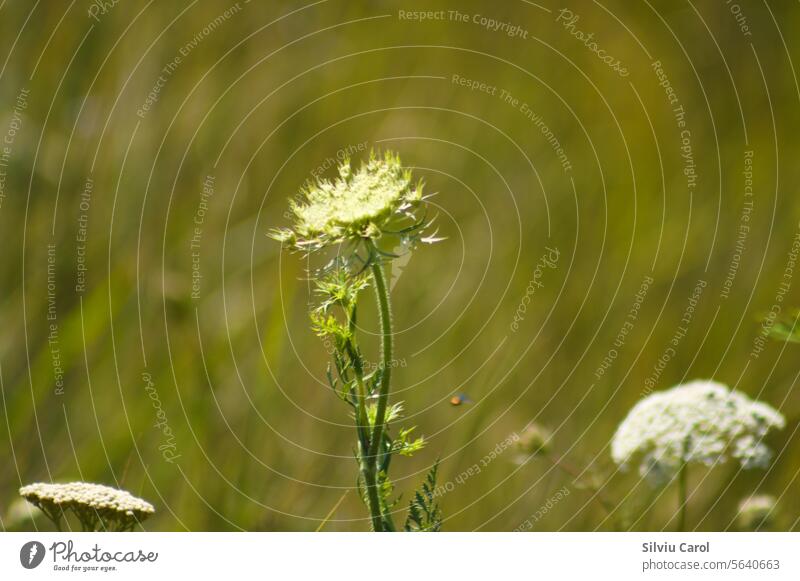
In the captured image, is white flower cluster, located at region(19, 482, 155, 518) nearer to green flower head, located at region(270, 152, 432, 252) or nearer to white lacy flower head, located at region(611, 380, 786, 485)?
green flower head, located at region(270, 152, 432, 252)

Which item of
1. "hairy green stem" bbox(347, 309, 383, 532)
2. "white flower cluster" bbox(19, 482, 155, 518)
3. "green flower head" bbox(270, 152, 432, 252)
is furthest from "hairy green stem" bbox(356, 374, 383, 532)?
"white flower cluster" bbox(19, 482, 155, 518)

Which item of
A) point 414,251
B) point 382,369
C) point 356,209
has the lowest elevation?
point 382,369

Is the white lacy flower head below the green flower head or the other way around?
below

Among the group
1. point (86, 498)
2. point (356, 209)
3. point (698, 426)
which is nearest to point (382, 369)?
point (356, 209)

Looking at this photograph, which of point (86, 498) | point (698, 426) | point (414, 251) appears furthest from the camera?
point (414, 251)

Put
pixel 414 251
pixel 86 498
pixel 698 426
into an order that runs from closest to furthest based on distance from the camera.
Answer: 1. pixel 86 498
2. pixel 698 426
3. pixel 414 251

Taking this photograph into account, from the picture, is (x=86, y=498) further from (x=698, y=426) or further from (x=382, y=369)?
(x=698, y=426)

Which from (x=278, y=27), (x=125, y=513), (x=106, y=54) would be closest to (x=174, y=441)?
(x=125, y=513)

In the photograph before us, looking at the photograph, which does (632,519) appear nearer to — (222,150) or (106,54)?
(222,150)
